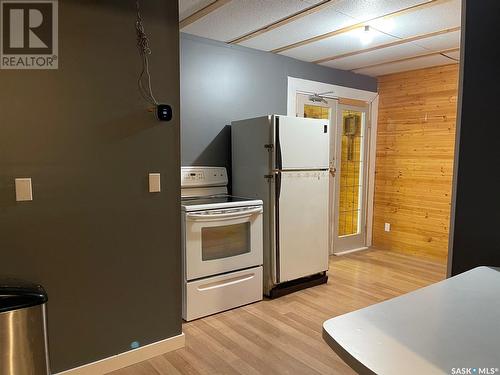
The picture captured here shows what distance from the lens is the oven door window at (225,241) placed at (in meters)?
2.92

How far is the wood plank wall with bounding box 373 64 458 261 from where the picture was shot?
438 cm

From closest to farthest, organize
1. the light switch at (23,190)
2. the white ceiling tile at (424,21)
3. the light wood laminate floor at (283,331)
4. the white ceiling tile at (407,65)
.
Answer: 1. the light switch at (23,190)
2. the light wood laminate floor at (283,331)
3. the white ceiling tile at (424,21)
4. the white ceiling tile at (407,65)

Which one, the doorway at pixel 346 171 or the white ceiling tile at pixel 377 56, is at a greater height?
the white ceiling tile at pixel 377 56

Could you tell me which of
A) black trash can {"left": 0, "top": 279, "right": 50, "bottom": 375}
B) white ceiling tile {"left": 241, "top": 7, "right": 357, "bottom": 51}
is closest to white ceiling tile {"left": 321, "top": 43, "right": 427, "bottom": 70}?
white ceiling tile {"left": 241, "top": 7, "right": 357, "bottom": 51}

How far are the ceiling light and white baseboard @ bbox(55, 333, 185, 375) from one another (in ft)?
9.39

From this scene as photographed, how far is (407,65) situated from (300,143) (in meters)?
2.09

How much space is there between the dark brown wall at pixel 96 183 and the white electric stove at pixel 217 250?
38 centimetres

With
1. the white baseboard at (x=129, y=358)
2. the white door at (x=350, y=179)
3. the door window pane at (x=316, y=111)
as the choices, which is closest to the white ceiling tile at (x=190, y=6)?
the door window pane at (x=316, y=111)

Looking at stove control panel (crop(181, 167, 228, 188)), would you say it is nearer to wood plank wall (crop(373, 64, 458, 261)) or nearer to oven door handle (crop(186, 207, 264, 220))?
oven door handle (crop(186, 207, 264, 220))

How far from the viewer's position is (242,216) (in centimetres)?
307

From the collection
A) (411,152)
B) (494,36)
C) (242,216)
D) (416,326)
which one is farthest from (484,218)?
(411,152)

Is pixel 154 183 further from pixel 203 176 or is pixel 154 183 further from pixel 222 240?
pixel 203 176

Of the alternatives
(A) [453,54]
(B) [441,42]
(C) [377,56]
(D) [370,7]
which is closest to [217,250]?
(D) [370,7]

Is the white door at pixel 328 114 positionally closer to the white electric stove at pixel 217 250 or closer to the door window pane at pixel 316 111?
the door window pane at pixel 316 111
